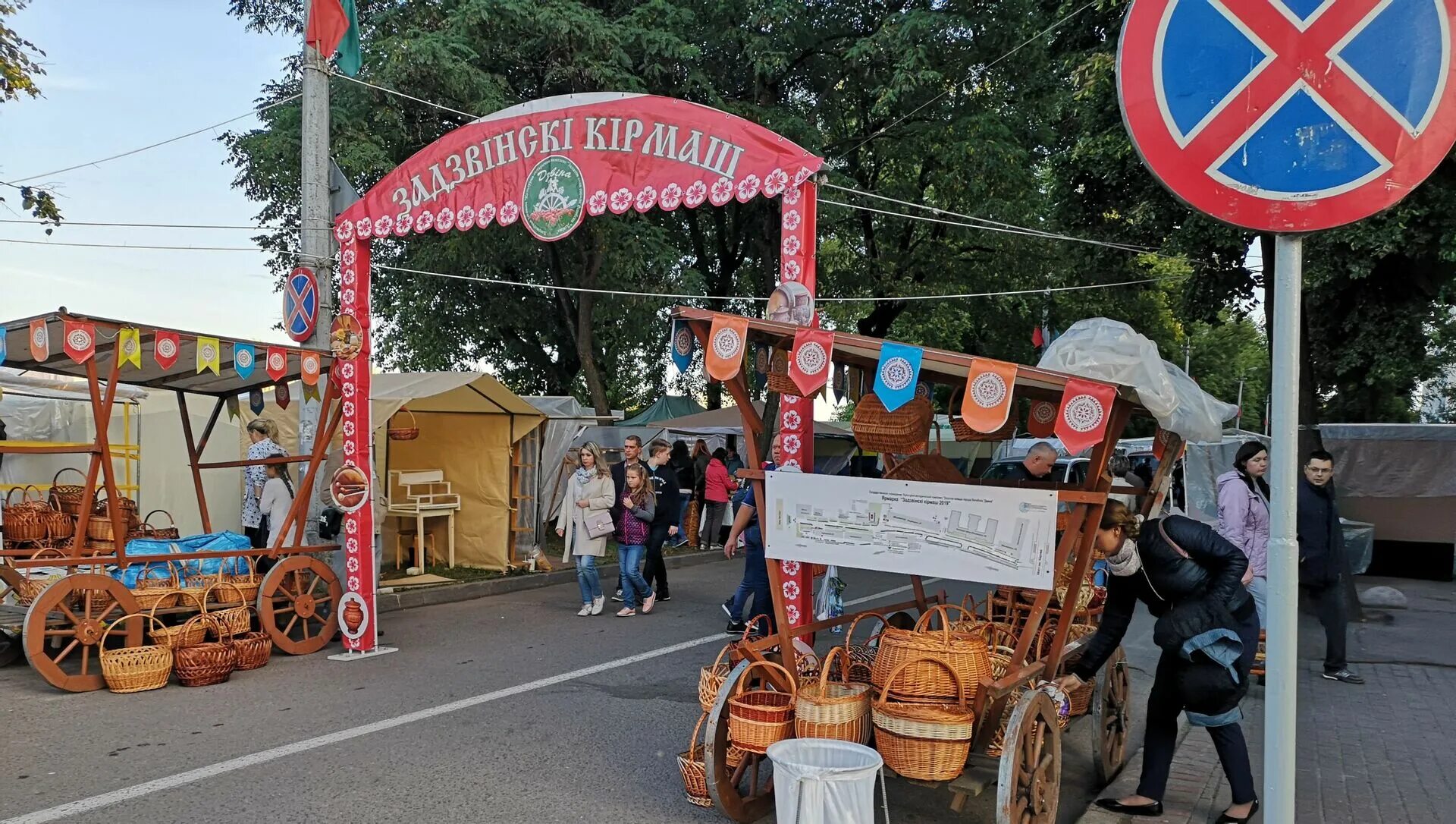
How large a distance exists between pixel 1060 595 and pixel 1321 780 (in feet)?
5.73

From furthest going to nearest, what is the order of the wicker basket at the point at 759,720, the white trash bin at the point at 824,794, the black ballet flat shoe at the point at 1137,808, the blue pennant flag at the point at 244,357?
the blue pennant flag at the point at 244,357, the black ballet flat shoe at the point at 1137,808, the wicker basket at the point at 759,720, the white trash bin at the point at 824,794

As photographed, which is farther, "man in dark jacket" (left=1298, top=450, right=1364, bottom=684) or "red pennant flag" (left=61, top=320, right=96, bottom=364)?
"man in dark jacket" (left=1298, top=450, right=1364, bottom=684)

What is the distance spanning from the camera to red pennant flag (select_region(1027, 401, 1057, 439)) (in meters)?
6.07

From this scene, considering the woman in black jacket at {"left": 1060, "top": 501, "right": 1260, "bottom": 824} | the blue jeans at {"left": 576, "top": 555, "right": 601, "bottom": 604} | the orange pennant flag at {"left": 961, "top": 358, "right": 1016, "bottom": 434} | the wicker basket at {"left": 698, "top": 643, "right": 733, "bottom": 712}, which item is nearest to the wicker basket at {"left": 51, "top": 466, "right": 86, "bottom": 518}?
the blue jeans at {"left": 576, "top": 555, "right": 601, "bottom": 604}

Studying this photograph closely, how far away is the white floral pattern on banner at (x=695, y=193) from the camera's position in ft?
23.5

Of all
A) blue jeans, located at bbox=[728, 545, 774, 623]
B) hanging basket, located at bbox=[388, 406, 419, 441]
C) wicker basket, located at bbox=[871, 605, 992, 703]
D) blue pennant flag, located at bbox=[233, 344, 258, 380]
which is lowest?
blue jeans, located at bbox=[728, 545, 774, 623]

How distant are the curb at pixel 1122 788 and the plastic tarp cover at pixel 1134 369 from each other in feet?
5.02

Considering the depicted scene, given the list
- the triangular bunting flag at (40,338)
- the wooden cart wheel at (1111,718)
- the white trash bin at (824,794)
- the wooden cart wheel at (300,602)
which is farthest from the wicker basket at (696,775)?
the triangular bunting flag at (40,338)

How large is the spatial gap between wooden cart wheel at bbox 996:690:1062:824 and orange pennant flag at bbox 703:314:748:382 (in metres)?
2.04

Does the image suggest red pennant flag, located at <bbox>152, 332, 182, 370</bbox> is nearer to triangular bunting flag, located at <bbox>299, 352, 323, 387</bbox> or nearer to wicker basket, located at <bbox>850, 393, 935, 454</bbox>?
triangular bunting flag, located at <bbox>299, 352, 323, 387</bbox>

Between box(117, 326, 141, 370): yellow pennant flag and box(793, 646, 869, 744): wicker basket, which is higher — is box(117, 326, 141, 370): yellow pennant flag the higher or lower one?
the higher one

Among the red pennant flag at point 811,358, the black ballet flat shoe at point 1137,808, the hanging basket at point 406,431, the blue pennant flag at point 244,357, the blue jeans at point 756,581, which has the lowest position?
the black ballet flat shoe at point 1137,808

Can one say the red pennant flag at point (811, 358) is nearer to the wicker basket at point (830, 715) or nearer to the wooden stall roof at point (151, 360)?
the wicker basket at point (830, 715)

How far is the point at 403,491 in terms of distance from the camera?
13.7 m
